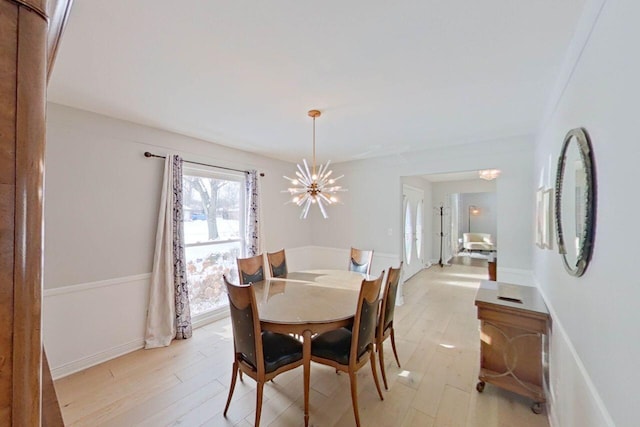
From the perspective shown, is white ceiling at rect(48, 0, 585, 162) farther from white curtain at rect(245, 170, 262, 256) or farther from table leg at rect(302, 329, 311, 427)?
table leg at rect(302, 329, 311, 427)

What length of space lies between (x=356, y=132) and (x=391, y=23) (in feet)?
5.96

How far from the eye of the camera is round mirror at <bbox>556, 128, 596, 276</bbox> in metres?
1.19

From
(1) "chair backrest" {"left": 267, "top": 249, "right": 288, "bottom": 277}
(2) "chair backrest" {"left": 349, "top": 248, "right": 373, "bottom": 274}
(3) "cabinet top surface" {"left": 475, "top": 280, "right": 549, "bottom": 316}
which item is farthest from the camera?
(2) "chair backrest" {"left": 349, "top": 248, "right": 373, "bottom": 274}

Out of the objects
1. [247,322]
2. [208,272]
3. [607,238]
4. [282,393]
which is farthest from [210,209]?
[607,238]

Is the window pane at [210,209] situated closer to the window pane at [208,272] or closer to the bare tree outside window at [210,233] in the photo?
the bare tree outside window at [210,233]

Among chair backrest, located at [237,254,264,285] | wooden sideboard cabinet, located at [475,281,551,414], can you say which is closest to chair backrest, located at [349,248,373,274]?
chair backrest, located at [237,254,264,285]

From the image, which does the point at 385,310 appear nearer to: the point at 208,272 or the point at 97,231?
the point at 208,272

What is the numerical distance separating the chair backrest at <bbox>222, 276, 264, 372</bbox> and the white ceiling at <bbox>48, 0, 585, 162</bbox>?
155 centimetres

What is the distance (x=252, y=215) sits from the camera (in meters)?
4.05

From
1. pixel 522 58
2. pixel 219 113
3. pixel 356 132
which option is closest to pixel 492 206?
pixel 356 132

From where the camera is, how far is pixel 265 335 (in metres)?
2.18

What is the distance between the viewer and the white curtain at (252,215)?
13.2 ft

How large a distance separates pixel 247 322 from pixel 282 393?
0.89m

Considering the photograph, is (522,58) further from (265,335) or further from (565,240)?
(265,335)
